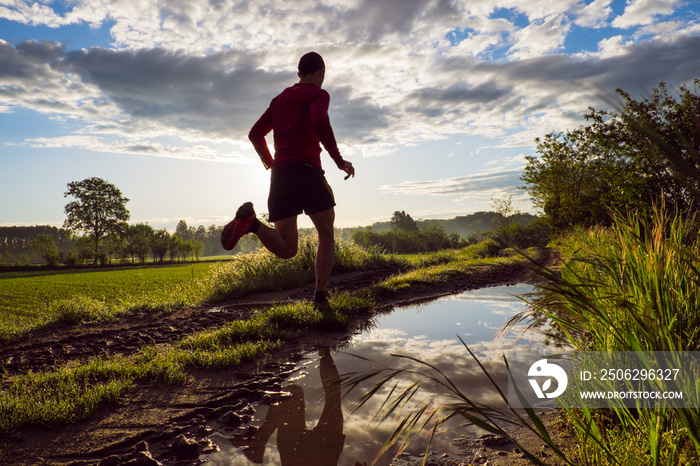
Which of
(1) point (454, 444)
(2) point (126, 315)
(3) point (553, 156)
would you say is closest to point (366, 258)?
(2) point (126, 315)

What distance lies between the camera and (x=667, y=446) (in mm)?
1378

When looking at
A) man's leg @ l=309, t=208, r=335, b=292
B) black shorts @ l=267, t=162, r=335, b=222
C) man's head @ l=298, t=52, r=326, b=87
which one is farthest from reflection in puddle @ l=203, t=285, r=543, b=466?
man's head @ l=298, t=52, r=326, b=87

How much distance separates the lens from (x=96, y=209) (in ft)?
161

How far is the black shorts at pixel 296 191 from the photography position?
14.0 feet

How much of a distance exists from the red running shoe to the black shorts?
570mm

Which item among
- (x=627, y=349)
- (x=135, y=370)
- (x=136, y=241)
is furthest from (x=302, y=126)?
(x=136, y=241)

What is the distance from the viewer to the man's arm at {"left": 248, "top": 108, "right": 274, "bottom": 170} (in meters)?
4.81

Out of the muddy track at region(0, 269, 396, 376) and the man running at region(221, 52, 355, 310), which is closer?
the muddy track at region(0, 269, 396, 376)

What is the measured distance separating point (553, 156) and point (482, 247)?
778 centimetres

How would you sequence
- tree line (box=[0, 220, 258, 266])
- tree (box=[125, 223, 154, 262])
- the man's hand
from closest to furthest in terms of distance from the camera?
the man's hand
tree line (box=[0, 220, 258, 266])
tree (box=[125, 223, 154, 262])

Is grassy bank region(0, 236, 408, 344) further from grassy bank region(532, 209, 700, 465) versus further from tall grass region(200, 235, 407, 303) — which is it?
grassy bank region(532, 209, 700, 465)

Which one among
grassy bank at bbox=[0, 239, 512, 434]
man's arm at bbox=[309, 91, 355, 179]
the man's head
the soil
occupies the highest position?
the man's head

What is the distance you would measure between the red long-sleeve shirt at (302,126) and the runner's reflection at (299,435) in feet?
8.50

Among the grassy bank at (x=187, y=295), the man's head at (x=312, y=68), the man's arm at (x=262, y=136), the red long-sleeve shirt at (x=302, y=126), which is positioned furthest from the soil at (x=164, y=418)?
the man's head at (x=312, y=68)
